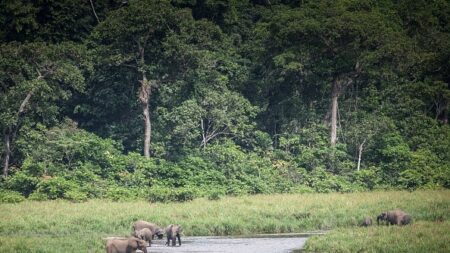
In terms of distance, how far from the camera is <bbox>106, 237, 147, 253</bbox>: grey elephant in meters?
24.2

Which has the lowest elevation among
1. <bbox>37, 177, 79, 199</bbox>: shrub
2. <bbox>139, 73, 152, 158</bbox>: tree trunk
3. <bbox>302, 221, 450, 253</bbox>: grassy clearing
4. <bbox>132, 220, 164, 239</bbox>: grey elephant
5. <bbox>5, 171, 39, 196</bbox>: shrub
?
<bbox>302, 221, 450, 253</bbox>: grassy clearing

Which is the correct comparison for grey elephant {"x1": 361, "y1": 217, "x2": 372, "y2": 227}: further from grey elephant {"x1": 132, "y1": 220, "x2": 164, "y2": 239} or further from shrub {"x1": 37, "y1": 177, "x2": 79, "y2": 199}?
shrub {"x1": 37, "y1": 177, "x2": 79, "y2": 199}

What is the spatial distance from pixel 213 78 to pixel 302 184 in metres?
7.34

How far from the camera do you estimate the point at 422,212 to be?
33.8 metres

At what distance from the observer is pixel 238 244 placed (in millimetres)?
29047

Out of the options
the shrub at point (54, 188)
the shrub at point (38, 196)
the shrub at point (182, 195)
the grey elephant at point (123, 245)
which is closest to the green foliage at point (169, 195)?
the shrub at point (182, 195)

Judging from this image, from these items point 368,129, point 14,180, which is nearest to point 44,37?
point 14,180

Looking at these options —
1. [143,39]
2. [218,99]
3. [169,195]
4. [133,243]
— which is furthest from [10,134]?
[133,243]

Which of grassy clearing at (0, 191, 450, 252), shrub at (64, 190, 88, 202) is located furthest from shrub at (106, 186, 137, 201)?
grassy clearing at (0, 191, 450, 252)

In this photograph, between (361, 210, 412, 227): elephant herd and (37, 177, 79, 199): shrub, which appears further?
(37, 177, 79, 199): shrub

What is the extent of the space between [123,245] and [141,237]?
4277 millimetres

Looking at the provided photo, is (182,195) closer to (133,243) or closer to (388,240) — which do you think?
(133,243)

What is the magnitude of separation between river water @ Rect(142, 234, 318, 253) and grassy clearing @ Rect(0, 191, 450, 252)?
119cm

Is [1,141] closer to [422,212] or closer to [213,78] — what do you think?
[213,78]
